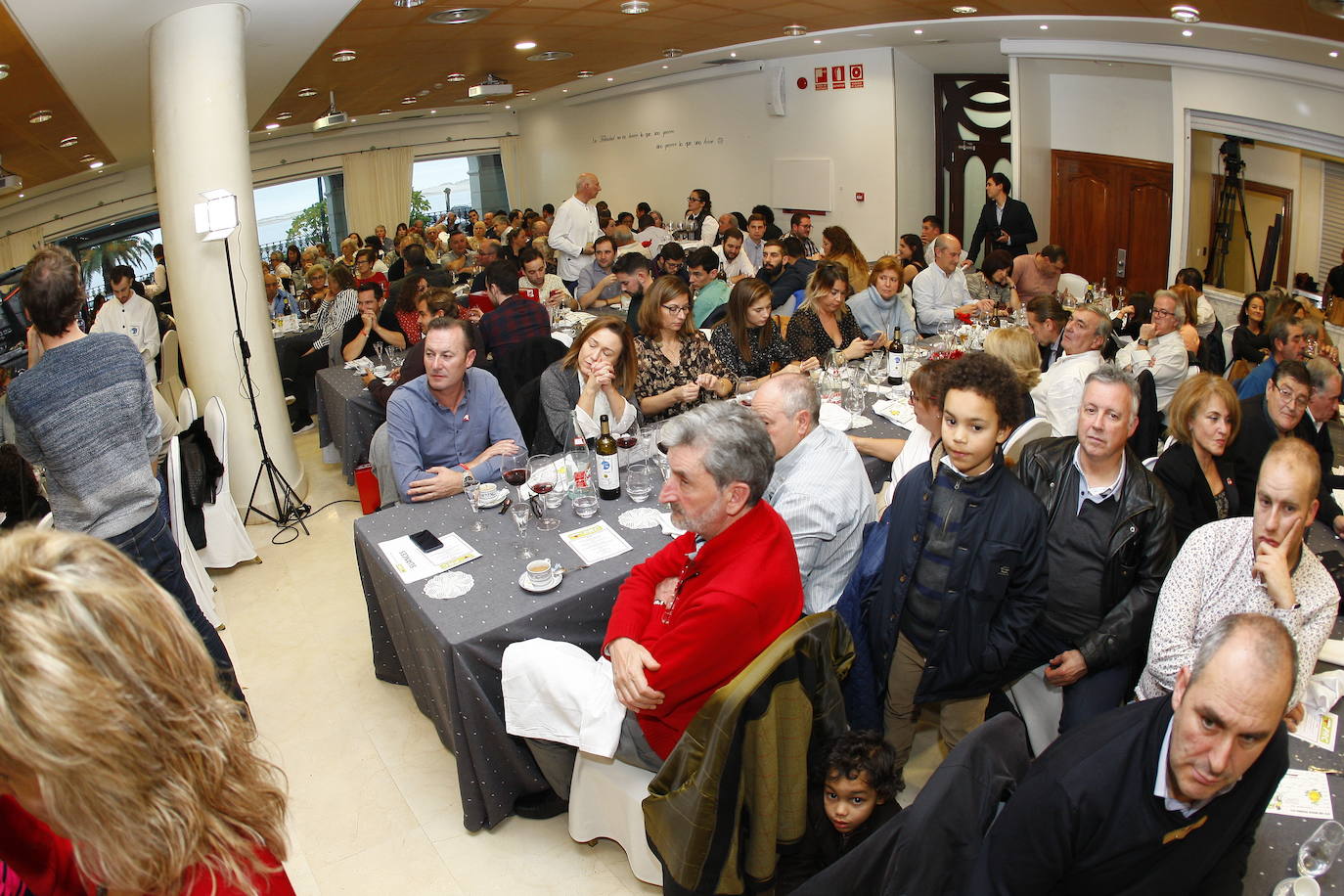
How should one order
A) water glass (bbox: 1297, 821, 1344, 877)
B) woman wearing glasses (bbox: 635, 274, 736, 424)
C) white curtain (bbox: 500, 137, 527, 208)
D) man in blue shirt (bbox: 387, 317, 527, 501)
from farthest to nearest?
white curtain (bbox: 500, 137, 527, 208)
woman wearing glasses (bbox: 635, 274, 736, 424)
man in blue shirt (bbox: 387, 317, 527, 501)
water glass (bbox: 1297, 821, 1344, 877)

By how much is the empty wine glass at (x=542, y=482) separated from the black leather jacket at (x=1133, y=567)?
1.89 m

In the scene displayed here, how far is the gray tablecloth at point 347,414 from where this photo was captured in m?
5.83

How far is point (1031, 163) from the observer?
10.1 metres

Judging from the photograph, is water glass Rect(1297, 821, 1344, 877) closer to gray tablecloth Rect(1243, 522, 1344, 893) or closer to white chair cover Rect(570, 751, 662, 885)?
gray tablecloth Rect(1243, 522, 1344, 893)

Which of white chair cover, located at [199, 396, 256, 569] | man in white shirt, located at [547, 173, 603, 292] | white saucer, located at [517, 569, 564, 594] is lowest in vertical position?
white chair cover, located at [199, 396, 256, 569]

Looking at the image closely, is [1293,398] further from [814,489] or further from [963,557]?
[814,489]

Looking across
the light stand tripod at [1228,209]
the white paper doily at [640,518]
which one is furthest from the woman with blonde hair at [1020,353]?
the light stand tripod at [1228,209]

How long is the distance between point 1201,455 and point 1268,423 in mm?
619

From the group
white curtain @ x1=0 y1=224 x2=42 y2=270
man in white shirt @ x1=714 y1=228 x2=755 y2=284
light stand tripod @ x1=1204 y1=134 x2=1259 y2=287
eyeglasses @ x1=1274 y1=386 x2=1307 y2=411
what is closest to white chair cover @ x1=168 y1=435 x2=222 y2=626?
eyeglasses @ x1=1274 y1=386 x2=1307 y2=411

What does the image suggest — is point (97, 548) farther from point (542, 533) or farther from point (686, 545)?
point (542, 533)

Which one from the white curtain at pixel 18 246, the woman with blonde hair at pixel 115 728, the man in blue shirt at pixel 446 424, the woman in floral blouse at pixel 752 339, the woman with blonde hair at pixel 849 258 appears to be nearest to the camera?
the woman with blonde hair at pixel 115 728

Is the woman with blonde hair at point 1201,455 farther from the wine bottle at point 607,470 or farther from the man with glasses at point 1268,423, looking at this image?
the wine bottle at point 607,470

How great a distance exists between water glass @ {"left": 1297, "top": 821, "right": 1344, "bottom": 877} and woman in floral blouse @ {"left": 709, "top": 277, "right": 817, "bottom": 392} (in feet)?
11.5

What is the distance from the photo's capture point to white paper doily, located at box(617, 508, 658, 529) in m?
3.40
